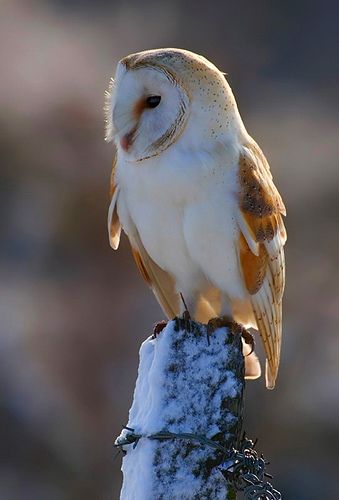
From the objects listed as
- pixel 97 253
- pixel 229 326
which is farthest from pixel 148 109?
pixel 97 253

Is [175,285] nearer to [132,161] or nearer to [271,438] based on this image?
[132,161]

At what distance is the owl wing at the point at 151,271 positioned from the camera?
3391 millimetres

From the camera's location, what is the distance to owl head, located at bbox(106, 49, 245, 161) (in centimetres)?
304

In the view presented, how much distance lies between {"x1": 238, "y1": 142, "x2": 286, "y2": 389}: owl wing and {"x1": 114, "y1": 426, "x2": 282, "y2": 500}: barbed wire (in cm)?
70

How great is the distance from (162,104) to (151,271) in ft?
1.94

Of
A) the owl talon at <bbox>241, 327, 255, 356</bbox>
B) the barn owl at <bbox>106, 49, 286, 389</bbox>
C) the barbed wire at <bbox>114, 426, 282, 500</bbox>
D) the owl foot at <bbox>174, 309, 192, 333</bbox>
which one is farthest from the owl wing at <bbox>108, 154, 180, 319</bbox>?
the barbed wire at <bbox>114, 426, 282, 500</bbox>

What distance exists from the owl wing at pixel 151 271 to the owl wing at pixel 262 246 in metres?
0.30

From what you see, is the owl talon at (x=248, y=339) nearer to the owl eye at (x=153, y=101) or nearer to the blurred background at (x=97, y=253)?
the owl eye at (x=153, y=101)

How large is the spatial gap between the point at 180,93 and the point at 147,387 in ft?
2.58

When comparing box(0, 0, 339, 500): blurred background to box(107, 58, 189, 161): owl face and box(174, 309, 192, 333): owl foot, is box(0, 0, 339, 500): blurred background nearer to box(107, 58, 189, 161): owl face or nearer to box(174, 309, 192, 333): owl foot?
box(107, 58, 189, 161): owl face

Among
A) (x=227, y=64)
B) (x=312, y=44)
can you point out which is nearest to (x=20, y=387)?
(x=227, y=64)

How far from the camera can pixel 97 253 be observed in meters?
8.37

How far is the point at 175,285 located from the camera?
346 centimetres

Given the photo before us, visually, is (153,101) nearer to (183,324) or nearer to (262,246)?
(262,246)
